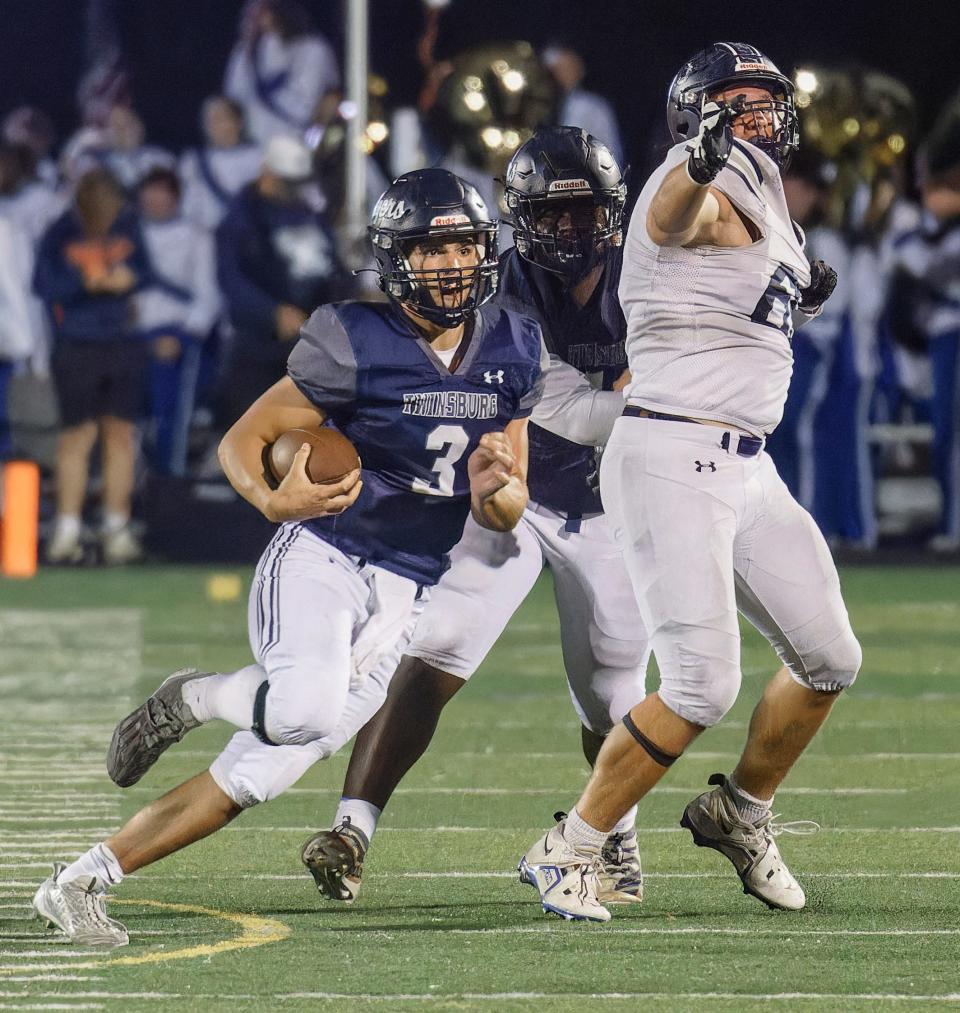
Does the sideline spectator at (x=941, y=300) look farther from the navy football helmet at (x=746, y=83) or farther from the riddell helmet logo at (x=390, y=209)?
the riddell helmet logo at (x=390, y=209)

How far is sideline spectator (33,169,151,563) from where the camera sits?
11.7 metres

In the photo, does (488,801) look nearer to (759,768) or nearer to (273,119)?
(759,768)

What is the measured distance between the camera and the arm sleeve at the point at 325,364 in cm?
460

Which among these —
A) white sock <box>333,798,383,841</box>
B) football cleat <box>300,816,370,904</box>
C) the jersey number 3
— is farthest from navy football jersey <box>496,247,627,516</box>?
football cleat <box>300,816,370,904</box>

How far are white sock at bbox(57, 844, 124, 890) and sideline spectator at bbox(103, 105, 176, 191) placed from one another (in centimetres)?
847

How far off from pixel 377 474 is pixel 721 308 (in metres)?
0.77

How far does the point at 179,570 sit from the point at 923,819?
6541 mm

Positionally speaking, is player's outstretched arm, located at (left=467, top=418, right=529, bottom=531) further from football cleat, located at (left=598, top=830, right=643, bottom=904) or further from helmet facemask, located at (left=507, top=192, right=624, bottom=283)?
football cleat, located at (left=598, top=830, right=643, bottom=904)

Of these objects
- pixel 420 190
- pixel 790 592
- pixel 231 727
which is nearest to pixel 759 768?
pixel 790 592

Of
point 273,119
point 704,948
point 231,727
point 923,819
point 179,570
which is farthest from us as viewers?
point 273,119

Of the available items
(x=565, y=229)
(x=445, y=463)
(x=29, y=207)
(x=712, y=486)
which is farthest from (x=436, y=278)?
(x=29, y=207)

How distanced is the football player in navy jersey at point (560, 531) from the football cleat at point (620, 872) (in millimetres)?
23

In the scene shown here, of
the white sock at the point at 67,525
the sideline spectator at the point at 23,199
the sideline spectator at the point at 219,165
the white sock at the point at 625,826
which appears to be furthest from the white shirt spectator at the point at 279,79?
the white sock at the point at 625,826

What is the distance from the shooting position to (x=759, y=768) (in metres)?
4.79
